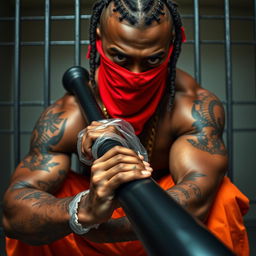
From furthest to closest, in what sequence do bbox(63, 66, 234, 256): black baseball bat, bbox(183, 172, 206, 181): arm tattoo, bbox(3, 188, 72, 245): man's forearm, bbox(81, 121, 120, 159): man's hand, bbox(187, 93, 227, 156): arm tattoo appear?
bbox(187, 93, 227, 156): arm tattoo, bbox(183, 172, 206, 181): arm tattoo, bbox(3, 188, 72, 245): man's forearm, bbox(81, 121, 120, 159): man's hand, bbox(63, 66, 234, 256): black baseball bat

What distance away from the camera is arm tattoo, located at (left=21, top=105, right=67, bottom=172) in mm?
1233

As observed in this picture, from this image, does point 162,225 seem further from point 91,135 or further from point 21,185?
point 21,185

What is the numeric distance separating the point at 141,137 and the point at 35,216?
490 mm

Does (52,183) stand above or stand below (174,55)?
below

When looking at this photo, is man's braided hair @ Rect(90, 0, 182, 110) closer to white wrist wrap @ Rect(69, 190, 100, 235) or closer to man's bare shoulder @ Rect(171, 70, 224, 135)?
man's bare shoulder @ Rect(171, 70, 224, 135)

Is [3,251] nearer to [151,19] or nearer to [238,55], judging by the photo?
[151,19]

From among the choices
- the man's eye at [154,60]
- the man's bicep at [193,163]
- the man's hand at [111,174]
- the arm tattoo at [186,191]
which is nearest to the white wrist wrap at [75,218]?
the man's hand at [111,174]

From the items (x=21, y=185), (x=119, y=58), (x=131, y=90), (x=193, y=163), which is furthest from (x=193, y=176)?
(x=21, y=185)

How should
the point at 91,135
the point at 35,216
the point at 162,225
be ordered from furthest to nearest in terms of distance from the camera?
the point at 35,216
the point at 91,135
the point at 162,225

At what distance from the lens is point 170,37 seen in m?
1.20

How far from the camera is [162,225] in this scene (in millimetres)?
426

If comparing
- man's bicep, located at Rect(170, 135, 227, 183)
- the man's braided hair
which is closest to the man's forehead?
the man's braided hair

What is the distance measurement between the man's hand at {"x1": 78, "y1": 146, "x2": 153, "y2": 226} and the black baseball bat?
21 mm

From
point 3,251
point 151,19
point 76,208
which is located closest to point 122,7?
point 151,19
